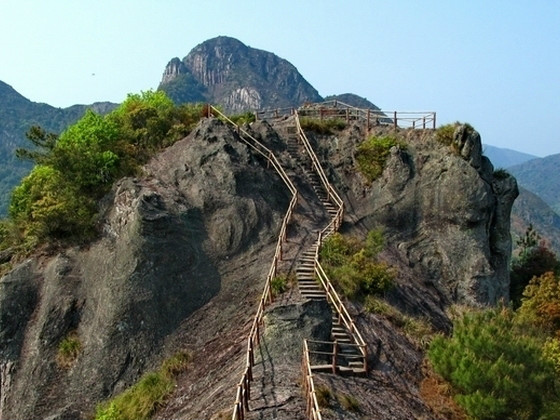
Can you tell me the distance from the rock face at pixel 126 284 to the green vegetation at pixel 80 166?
1.39 meters

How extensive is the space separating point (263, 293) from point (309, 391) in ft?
27.0

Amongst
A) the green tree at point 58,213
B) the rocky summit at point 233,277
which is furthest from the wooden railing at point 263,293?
the green tree at point 58,213

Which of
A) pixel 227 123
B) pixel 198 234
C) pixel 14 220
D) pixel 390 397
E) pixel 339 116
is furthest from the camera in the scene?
pixel 339 116

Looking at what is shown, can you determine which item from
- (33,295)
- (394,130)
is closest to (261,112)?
(394,130)

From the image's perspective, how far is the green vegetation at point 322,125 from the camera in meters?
44.8

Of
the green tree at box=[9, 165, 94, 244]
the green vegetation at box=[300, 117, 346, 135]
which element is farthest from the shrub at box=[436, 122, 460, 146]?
the green tree at box=[9, 165, 94, 244]

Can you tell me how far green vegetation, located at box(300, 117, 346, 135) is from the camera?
44844mm

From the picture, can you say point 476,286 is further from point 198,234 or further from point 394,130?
point 198,234

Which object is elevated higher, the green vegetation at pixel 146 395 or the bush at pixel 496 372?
the bush at pixel 496 372

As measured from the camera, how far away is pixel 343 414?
17625mm

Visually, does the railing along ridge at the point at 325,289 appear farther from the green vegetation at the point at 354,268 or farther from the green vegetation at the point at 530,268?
the green vegetation at the point at 530,268

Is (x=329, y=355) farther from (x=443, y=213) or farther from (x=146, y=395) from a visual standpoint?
(x=443, y=213)

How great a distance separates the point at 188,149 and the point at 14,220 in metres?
10.5

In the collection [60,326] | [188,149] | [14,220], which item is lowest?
[60,326]
